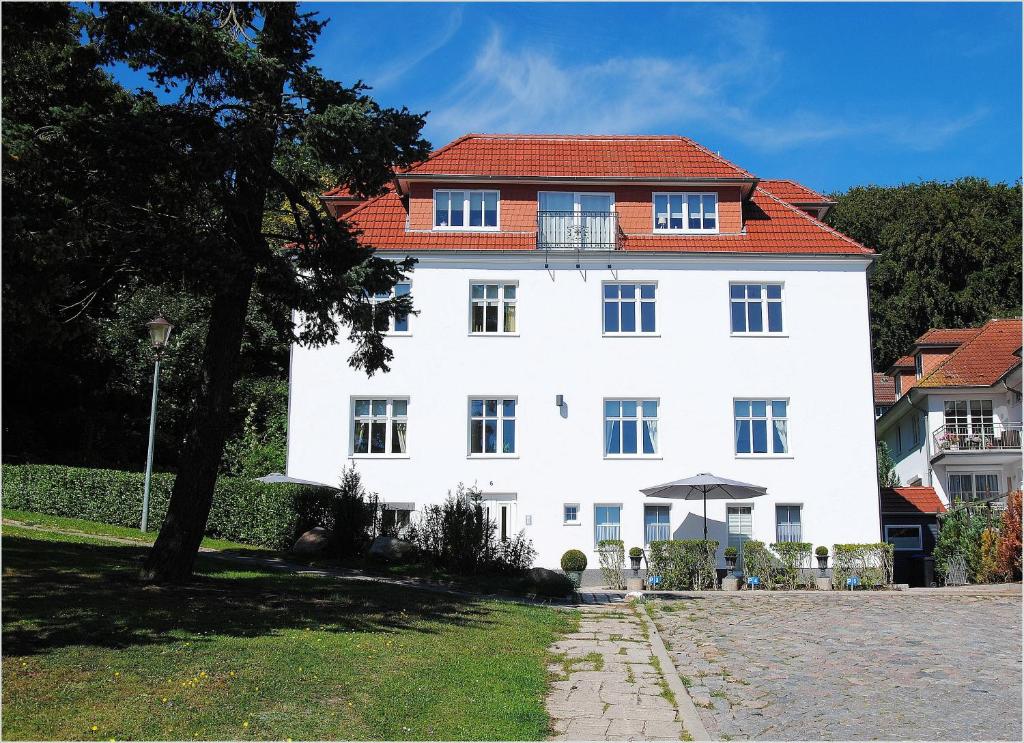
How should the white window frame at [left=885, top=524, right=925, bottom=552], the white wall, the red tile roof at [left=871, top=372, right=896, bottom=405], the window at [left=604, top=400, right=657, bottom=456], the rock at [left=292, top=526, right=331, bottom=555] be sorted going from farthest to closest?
the red tile roof at [left=871, top=372, right=896, bottom=405] < the white window frame at [left=885, top=524, right=925, bottom=552] < the window at [left=604, top=400, right=657, bottom=456] < the white wall < the rock at [left=292, top=526, right=331, bottom=555]

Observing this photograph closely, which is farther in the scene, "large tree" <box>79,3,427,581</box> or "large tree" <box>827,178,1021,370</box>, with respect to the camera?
"large tree" <box>827,178,1021,370</box>

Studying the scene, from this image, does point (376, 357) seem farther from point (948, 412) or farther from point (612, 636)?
point (948, 412)

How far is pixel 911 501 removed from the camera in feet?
115

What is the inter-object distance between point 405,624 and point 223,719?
205 inches

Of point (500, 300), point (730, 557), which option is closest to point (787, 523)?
point (730, 557)

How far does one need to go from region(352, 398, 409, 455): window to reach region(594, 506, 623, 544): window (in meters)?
6.26

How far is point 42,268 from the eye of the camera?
37.5 ft

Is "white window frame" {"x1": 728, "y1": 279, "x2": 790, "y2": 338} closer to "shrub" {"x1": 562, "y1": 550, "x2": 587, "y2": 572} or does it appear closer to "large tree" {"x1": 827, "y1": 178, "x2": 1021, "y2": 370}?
"shrub" {"x1": 562, "y1": 550, "x2": 587, "y2": 572}

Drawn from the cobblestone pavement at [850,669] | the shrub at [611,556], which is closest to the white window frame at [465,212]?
the shrub at [611,556]

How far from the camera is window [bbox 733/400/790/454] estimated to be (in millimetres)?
29609

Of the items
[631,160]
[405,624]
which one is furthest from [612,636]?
[631,160]

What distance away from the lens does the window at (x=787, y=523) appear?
95.2ft

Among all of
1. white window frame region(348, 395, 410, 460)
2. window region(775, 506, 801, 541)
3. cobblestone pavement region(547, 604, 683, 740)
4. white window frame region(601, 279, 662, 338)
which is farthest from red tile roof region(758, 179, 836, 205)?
cobblestone pavement region(547, 604, 683, 740)

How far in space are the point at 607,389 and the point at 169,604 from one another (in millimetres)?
19263
